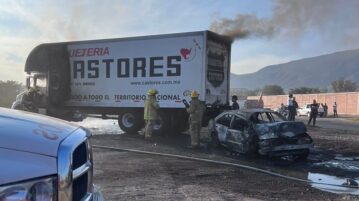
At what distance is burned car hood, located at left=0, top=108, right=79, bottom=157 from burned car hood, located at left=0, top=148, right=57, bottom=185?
0.14ft

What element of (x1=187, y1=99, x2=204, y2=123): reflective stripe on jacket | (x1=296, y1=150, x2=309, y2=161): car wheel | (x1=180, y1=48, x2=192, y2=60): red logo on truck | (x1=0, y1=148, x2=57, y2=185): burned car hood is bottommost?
(x1=296, y1=150, x2=309, y2=161): car wheel

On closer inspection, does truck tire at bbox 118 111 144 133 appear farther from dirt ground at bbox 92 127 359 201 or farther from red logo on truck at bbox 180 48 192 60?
dirt ground at bbox 92 127 359 201

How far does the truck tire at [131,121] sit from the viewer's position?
60.1 ft

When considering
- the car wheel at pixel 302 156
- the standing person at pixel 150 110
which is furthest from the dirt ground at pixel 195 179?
the standing person at pixel 150 110

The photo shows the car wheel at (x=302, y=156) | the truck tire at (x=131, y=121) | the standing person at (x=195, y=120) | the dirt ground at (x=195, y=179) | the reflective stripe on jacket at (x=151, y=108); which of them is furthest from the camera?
the truck tire at (x=131, y=121)

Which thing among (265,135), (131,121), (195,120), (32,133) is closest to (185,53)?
(195,120)

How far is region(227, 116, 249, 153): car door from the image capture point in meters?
12.3

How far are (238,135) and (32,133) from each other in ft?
34.4

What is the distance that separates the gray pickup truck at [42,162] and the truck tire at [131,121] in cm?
1552

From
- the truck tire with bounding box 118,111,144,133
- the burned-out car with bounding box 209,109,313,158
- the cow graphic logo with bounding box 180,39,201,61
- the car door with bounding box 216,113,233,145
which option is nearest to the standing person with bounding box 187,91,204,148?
the car door with bounding box 216,113,233,145

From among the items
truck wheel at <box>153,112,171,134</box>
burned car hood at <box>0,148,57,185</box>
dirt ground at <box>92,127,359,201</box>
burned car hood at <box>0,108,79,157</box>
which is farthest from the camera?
truck wheel at <box>153,112,171,134</box>

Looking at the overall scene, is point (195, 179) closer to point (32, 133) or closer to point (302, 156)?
point (302, 156)

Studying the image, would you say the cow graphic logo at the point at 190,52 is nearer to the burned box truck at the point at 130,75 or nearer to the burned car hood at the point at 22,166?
the burned box truck at the point at 130,75

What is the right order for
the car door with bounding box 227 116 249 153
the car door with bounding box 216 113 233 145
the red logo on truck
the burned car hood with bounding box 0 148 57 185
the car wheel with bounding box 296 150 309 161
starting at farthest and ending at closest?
the red logo on truck
the car door with bounding box 216 113 233 145
the car door with bounding box 227 116 249 153
the car wheel with bounding box 296 150 309 161
the burned car hood with bounding box 0 148 57 185
